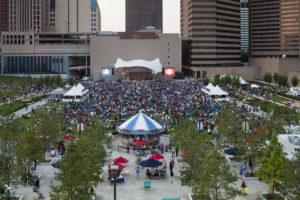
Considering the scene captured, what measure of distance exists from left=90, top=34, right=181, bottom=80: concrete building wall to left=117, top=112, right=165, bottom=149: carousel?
94946 millimetres

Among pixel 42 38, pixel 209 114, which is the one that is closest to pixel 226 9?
pixel 42 38

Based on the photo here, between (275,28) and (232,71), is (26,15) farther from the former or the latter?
(275,28)

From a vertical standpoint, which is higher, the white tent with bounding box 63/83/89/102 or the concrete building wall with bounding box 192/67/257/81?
the concrete building wall with bounding box 192/67/257/81

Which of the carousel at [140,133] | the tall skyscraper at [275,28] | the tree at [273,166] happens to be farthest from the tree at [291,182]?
the tall skyscraper at [275,28]

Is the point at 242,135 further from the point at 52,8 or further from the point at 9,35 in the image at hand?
the point at 52,8

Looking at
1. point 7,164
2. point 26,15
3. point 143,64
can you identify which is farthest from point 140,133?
point 26,15

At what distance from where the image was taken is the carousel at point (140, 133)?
114 feet

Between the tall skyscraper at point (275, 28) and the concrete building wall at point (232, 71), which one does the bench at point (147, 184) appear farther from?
the tall skyscraper at point (275, 28)

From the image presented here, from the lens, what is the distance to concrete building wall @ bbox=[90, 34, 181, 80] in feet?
426

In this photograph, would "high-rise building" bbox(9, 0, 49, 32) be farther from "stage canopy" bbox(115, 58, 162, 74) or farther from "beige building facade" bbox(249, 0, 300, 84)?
"beige building facade" bbox(249, 0, 300, 84)

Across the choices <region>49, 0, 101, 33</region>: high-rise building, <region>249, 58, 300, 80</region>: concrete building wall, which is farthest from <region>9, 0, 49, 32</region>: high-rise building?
<region>249, 58, 300, 80</region>: concrete building wall

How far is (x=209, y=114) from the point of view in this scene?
49.2 m

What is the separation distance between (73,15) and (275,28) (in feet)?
311

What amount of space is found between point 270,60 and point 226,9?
3218cm
